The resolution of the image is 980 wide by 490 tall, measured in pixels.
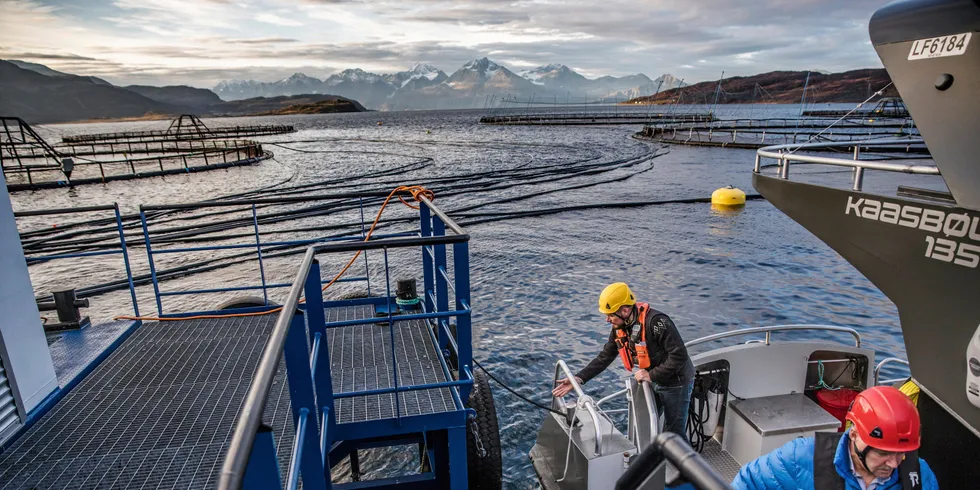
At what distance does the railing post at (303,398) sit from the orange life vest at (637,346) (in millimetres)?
3582

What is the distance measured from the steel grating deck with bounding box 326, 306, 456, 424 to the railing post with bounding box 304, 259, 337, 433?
491 millimetres

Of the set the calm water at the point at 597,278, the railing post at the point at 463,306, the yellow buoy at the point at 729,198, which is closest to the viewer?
the railing post at the point at 463,306

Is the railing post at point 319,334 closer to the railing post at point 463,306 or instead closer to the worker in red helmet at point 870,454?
the railing post at point 463,306

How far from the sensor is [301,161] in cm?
4794

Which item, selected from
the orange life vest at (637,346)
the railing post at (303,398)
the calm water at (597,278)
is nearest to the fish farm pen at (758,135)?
the calm water at (597,278)

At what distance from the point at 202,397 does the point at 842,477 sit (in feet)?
17.2

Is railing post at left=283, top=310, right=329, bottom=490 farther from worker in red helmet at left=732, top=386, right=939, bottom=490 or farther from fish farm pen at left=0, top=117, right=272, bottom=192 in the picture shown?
fish farm pen at left=0, top=117, right=272, bottom=192

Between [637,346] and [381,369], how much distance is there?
2.79 m

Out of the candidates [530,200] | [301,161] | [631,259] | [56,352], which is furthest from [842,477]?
[301,161]

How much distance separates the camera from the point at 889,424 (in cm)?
296

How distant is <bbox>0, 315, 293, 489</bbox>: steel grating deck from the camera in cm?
397

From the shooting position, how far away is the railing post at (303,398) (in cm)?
282

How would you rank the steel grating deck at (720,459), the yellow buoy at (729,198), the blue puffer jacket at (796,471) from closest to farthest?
the blue puffer jacket at (796,471), the steel grating deck at (720,459), the yellow buoy at (729,198)

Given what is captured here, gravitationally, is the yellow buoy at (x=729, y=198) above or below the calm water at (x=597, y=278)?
above
